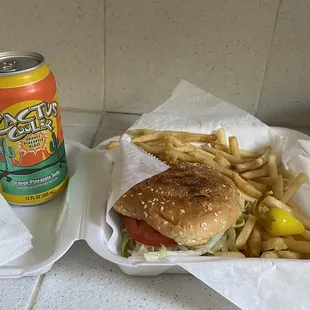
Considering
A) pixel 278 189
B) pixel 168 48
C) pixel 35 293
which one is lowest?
pixel 35 293

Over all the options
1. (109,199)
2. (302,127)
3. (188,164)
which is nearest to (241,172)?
(188,164)

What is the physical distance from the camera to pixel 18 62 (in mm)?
773

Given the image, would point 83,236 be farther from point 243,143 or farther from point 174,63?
point 174,63

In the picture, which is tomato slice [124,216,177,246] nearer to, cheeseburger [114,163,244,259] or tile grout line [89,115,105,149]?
cheeseburger [114,163,244,259]

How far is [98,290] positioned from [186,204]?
0.19m

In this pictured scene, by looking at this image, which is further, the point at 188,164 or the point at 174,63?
the point at 174,63

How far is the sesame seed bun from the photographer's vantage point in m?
0.70

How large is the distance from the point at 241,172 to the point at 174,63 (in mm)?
345

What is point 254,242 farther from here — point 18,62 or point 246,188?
point 18,62

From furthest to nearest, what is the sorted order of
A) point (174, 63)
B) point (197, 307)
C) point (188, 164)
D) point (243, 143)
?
1. point (174, 63)
2. point (243, 143)
3. point (188, 164)
4. point (197, 307)

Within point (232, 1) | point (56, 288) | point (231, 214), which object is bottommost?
point (56, 288)

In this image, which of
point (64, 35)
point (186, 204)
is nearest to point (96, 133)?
point (64, 35)

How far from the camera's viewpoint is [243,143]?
968mm

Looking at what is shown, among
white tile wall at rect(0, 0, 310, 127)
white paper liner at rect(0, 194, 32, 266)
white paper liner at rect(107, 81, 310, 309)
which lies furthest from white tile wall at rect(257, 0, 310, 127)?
white paper liner at rect(0, 194, 32, 266)
